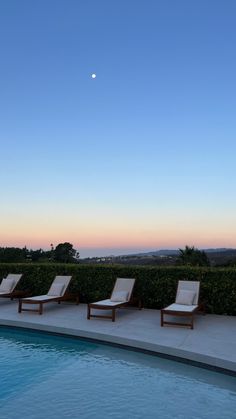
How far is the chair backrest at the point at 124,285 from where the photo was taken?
1048 centimetres

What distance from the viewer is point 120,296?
1012cm

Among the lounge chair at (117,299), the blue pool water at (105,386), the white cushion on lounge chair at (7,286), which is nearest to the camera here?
the blue pool water at (105,386)

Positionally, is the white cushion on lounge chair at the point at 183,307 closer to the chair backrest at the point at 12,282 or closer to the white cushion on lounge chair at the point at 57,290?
the white cushion on lounge chair at the point at 57,290

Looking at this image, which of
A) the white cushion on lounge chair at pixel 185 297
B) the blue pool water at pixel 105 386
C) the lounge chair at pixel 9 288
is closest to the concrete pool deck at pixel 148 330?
the blue pool water at pixel 105 386

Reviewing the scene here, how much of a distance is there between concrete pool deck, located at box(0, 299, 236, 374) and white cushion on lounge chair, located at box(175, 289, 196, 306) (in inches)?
19.5

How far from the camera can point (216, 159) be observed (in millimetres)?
16719

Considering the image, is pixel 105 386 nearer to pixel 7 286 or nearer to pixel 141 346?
pixel 141 346

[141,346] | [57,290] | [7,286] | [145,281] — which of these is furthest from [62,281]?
[141,346]

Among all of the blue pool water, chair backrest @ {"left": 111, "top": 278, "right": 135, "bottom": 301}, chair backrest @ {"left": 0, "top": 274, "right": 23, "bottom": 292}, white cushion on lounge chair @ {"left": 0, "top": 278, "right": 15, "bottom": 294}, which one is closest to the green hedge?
chair backrest @ {"left": 111, "top": 278, "right": 135, "bottom": 301}

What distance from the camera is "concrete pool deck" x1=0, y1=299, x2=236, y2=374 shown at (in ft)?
21.3

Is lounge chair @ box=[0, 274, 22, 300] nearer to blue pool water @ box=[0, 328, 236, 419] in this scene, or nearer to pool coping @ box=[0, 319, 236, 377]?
pool coping @ box=[0, 319, 236, 377]

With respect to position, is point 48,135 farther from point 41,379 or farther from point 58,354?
point 41,379

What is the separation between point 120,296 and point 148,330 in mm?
2113

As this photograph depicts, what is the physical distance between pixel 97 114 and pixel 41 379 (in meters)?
12.1
